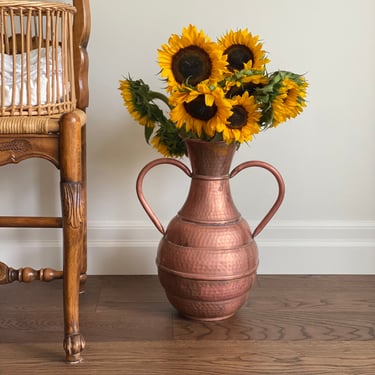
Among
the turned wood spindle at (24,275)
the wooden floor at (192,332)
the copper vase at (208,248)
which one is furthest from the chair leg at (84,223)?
the turned wood spindle at (24,275)

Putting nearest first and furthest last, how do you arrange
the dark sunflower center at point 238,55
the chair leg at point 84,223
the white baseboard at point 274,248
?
1. the dark sunflower center at point 238,55
2. the chair leg at point 84,223
3. the white baseboard at point 274,248

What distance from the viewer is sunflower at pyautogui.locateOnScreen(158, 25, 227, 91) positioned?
1.32 meters

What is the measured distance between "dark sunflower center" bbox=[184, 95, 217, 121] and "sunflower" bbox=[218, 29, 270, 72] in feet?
0.47

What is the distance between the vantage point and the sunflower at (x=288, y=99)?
1.32 metres

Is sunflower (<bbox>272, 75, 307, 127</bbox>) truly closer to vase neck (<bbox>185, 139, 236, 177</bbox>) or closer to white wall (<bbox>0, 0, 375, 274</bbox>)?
vase neck (<bbox>185, 139, 236, 177</bbox>)

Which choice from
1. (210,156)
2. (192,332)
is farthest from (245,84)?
(192,332)

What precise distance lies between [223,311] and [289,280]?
0.38 m

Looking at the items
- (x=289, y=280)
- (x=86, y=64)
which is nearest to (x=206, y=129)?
(x=86, y=64)

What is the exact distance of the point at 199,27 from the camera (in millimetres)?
1703

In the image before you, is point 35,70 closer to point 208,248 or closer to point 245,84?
point 245,84

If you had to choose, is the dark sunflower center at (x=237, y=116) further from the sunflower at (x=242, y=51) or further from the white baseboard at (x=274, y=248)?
the white baseboard at (x=274, y=248)

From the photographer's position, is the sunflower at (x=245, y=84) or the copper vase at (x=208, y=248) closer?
the sunflower at (x=245, y=84)

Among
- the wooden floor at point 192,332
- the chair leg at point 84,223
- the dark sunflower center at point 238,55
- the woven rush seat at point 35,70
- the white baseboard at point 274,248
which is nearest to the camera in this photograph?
the woven rush seat at point 35,70

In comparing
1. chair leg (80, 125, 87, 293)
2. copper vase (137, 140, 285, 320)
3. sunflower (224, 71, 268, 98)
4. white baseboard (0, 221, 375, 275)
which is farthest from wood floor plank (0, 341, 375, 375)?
sunflower (224, 71, 268, 98)
